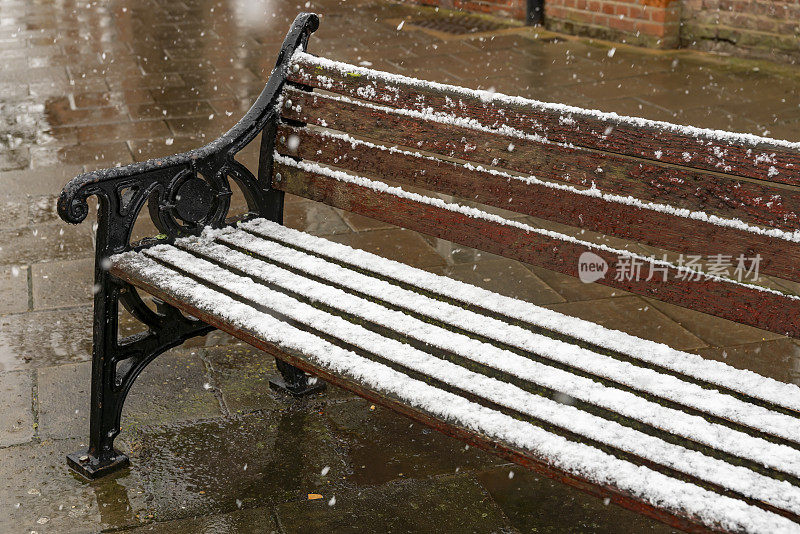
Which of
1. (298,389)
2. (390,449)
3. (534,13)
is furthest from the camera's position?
(534,13)

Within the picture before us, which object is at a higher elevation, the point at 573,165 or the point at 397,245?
the point at 573,165

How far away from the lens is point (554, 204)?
2766mm

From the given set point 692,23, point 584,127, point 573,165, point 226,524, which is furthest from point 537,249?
point 692,23

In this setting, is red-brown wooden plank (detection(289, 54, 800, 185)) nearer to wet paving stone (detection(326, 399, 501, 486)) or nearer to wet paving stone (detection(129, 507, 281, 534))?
wet paving stone (detection(326, 399, 501, 486))

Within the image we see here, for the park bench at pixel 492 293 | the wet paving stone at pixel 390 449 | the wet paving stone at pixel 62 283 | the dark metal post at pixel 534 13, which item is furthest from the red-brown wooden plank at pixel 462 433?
the dark metal post at pixel 534 13

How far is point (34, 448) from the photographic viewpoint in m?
3.06

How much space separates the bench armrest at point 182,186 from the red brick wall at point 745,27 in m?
5.51

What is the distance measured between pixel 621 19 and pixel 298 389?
640 centimetres

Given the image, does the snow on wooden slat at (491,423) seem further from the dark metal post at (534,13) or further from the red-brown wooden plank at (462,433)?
the dark metal post at (534,13)

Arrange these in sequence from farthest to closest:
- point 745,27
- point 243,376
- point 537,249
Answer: point 745,27, point 243,376, point 537,249

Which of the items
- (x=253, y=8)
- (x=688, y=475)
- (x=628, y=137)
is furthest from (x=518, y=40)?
(x=688, y=475)

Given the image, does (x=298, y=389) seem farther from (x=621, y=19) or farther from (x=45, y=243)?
(x=621, y=19)

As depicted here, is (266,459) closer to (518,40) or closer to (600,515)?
(600,515)

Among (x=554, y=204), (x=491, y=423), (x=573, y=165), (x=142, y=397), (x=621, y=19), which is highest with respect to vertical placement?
(x=573, y=165)
